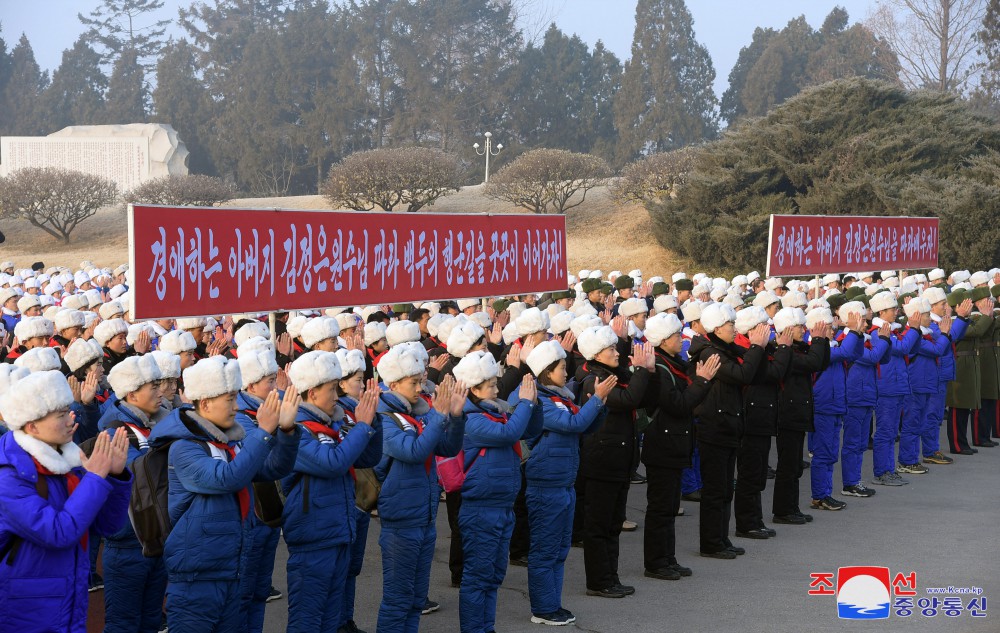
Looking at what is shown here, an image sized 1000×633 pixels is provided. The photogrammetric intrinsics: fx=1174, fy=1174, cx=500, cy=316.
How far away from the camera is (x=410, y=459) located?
5852mm

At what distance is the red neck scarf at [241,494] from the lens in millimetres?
4961

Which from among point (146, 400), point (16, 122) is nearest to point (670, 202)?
point (146, 400)

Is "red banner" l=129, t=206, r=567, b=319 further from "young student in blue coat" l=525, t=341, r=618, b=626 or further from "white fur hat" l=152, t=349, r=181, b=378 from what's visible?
"young student in blue coat" l=525, t=341, r=618, b=626

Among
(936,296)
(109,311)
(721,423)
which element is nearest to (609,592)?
(721,423)

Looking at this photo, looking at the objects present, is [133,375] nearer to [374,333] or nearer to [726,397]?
[374,333]

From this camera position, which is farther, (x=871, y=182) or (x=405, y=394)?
(x=871, y=182)

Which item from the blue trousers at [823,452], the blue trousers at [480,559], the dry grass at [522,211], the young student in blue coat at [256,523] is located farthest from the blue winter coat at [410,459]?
the dry grass at [522,211]

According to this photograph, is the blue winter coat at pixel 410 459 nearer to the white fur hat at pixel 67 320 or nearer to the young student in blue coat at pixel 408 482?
the young student in blue coat at pixel 408 482

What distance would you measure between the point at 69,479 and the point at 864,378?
7964mm

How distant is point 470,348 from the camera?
7977 mm

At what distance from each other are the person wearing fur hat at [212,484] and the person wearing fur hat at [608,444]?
2707 mm

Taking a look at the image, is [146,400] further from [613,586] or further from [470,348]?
[613,586]

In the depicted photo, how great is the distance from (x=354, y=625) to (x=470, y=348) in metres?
2.08

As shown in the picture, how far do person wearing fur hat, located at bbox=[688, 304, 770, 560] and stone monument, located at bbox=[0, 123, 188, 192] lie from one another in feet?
153
